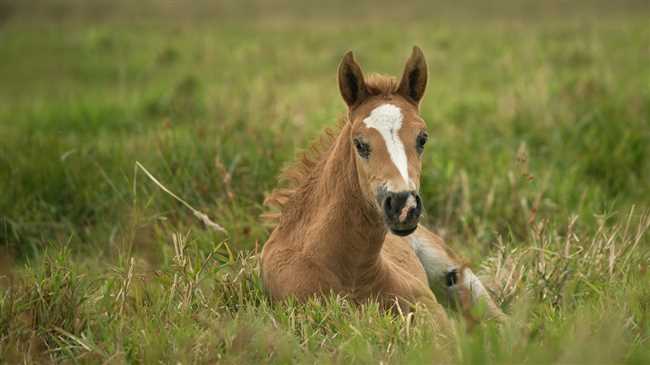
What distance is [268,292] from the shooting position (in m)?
4.94

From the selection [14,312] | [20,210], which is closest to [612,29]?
[20,210]

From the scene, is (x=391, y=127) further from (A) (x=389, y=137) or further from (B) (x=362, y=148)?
(B) (x=362, y=148)

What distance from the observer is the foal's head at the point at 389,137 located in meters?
4.20

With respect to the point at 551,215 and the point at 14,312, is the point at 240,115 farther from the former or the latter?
the point at 14,312

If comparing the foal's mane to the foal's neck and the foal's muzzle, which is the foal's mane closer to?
the foal's neck

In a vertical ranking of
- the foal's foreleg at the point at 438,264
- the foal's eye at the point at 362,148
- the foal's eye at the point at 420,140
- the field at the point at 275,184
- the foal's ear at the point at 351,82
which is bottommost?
the foal's foreleg at the point at 438,264

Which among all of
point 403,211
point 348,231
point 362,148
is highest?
point 362,148

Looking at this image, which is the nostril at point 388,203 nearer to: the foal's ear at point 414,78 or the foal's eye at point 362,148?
the foal's eye at point 362,148

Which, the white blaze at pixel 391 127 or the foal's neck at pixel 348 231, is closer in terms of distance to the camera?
the white blaze at pixel 391 127

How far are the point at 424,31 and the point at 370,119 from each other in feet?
43.8

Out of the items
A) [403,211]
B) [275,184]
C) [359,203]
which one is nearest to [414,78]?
[359,203]

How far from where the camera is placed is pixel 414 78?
494 centimetres

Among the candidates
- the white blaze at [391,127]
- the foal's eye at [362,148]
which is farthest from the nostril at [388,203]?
the foal's eye at [362,148]

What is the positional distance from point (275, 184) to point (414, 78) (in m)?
2.33
